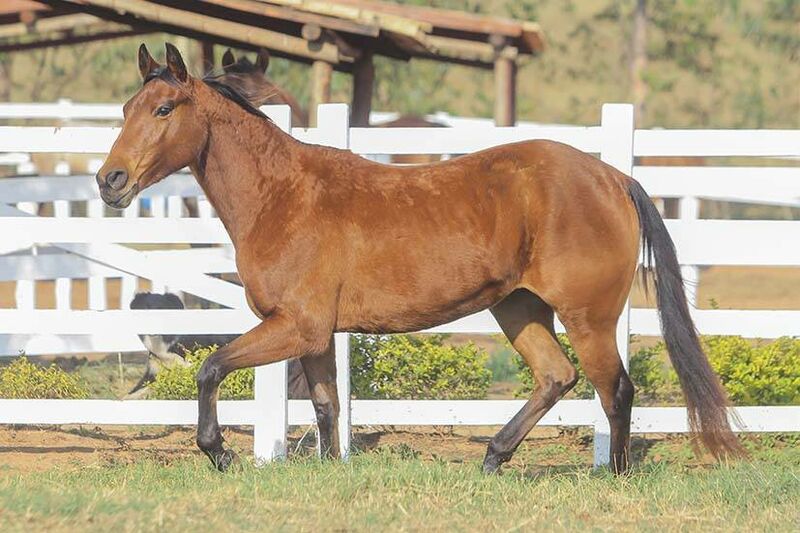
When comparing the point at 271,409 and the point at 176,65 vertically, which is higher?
the point at 176,65

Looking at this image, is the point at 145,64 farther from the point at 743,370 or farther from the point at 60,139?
the point at 743,370

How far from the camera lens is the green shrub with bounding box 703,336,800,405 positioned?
757 centimetres

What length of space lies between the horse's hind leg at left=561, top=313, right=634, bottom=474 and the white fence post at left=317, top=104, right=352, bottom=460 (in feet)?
4.86

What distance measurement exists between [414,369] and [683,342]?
1970 mm

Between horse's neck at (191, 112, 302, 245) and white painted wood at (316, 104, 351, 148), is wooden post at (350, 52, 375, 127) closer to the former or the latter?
white painted wood at (316, 104, 351, 148)

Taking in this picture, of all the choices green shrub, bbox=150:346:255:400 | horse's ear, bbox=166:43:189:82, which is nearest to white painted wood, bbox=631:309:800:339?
green shrub, bbox=150:346:255:400

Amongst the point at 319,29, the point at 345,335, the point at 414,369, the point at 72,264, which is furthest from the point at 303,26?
the point at 345,335

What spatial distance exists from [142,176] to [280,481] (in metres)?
1.56

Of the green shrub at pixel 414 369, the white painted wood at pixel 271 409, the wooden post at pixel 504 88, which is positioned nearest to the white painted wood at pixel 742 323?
the green shrub at pixel 414 369

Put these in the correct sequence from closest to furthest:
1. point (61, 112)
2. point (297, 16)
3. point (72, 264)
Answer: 1. point (72, 264)
2. point (297, 16)
3. point (61, 112)

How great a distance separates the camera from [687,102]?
35.8 meters

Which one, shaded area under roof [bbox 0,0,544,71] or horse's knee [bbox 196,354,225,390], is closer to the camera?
horse's knee [bbox 196,354,225,390]

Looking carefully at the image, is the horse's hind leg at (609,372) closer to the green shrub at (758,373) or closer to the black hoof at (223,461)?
the green shrub at (758,373)

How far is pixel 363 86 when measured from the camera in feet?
42.7
